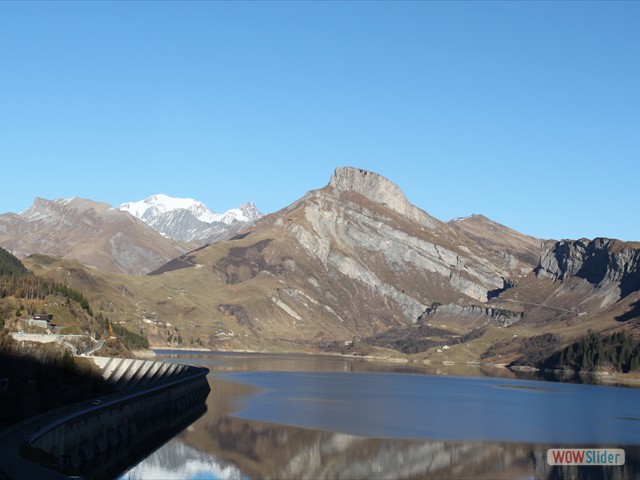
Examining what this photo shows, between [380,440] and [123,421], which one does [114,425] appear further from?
[380,440]

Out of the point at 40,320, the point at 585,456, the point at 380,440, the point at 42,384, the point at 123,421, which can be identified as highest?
the point at 40,320

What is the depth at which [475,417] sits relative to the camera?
550ft

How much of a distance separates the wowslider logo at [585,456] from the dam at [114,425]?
56.8m

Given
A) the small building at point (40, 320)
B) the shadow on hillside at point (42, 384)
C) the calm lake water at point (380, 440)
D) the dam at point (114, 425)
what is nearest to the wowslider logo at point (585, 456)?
the calm lake water at point (380, 440)

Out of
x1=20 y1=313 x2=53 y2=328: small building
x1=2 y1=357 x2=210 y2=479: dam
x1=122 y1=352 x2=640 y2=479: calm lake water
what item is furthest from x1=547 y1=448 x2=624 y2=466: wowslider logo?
x1=20 y1=313 x2=53 y2=328: small building

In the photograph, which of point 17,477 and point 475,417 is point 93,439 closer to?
point 17,477

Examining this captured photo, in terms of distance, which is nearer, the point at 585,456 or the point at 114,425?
the point at 114,425

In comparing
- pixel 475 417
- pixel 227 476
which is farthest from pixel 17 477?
pixel 475 417

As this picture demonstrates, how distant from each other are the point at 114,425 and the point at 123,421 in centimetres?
528

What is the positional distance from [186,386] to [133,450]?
5660cm

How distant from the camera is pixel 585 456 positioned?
123 meters

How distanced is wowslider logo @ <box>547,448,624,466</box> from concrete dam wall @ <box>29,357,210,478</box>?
56835mm

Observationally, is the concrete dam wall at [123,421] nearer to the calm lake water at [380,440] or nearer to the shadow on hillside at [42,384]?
the calm lake water at [380,440]

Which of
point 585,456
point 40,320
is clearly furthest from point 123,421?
point 585,456
